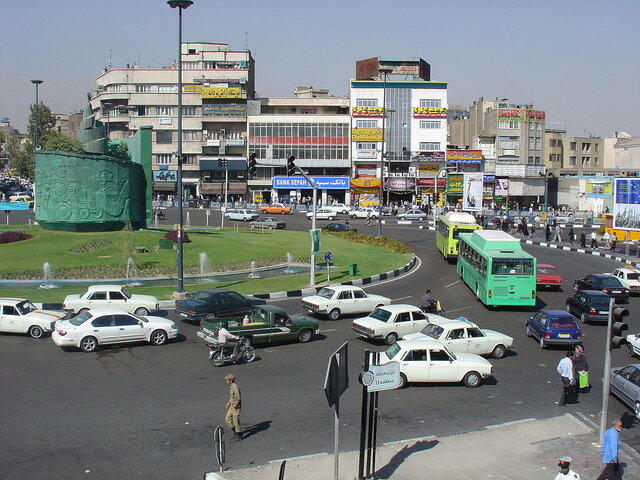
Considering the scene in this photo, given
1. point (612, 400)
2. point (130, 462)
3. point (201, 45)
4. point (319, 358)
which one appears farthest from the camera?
point (201, 45)

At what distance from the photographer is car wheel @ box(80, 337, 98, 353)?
62.6 ft

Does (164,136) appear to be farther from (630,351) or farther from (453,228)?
(630,351)

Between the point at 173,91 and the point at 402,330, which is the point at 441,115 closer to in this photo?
the point at 173,91

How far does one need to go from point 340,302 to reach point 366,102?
73.1 meters

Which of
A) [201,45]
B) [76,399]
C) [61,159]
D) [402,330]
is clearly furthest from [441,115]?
[76,399]

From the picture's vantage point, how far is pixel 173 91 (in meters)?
99.2

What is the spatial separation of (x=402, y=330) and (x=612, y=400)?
6651 mm

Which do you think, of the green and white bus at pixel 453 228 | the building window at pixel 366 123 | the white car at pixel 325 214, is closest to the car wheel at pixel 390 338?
the green and white bus at pixel 453 228

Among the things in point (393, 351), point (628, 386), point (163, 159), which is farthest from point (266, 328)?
point (163, 159)

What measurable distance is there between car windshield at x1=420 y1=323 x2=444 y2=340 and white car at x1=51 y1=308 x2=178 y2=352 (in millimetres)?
7529

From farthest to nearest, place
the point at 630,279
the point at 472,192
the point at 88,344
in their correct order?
the point at 472,192 → the point at 630,279 → the point at 88,344

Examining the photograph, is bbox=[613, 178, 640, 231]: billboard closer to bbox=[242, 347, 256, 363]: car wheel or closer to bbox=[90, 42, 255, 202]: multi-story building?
A: bbox=[242, 347, 256, 363]: car wheel

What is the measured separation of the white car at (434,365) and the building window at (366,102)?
80697mm

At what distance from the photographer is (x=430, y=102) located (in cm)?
9531
